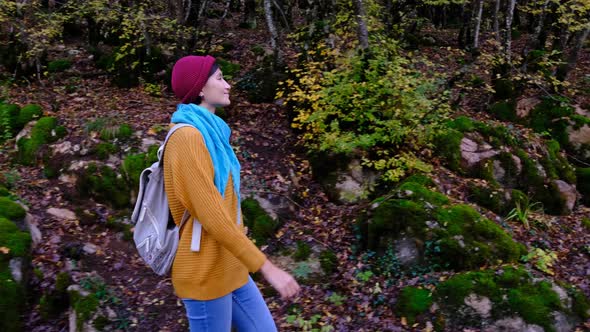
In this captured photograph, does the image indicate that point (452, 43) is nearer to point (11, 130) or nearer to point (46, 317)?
point (11, 130)

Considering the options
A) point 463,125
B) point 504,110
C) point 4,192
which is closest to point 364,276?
point 463,125

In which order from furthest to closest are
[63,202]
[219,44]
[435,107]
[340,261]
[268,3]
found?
[219,44] < [268,3] < [435,107] < [63,202] < [340,261]

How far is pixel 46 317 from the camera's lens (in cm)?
426

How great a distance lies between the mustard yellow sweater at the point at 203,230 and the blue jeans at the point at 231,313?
6 centimetres

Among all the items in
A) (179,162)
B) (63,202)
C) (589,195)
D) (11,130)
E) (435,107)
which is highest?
(179,162)

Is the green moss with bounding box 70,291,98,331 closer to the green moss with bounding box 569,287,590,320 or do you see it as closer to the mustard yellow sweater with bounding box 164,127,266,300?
the mustard yellow sweater with bounding box 164,127,266,300

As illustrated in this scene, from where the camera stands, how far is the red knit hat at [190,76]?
87.5 inches

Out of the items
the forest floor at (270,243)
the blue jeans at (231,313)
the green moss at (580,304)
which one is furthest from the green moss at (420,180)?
the blue jeans at (231,313)

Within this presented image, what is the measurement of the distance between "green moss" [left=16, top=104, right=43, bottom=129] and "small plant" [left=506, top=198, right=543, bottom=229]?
763 cm

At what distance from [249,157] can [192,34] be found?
383cm

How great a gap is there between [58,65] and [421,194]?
823 centimetres

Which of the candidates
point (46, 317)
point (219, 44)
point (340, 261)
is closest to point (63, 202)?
point (46, 317)

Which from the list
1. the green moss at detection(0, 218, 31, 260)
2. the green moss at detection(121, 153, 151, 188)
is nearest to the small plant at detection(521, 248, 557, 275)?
the green moss at detection(121, 153, 151, 188)

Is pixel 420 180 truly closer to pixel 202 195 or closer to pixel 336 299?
pixel 336 299
